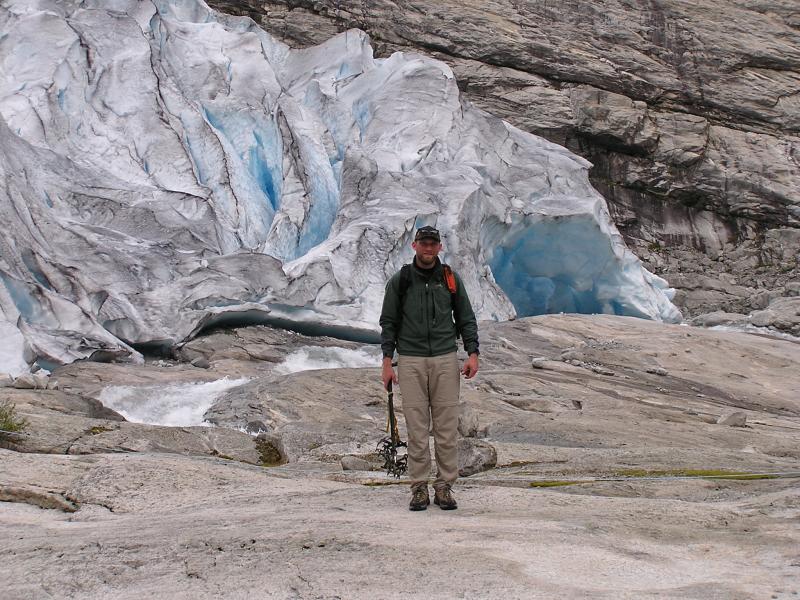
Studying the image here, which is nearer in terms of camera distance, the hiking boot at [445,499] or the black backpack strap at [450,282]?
the hiking boot at [445,499]

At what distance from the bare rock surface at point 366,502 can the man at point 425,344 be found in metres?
0.51

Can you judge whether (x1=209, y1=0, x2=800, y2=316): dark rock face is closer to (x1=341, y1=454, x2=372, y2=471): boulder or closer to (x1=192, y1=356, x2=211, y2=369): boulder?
(x1=192, y1=356, x2=211, y2=369): boulder

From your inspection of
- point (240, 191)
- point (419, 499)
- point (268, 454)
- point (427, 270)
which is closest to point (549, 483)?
point (419, 499)

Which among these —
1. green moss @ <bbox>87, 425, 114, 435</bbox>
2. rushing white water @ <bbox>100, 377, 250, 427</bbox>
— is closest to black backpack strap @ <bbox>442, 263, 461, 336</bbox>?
green moss @ <bbox>87, 425, 114, 435</bbox>

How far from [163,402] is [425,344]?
295 inches

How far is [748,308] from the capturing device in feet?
101

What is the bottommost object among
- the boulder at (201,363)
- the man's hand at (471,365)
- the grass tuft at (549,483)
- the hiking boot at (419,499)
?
the boulder at (201,363)

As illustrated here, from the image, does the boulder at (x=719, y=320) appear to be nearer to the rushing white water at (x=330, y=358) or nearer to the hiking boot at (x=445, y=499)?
the rushing white water at (x=330, y=358)

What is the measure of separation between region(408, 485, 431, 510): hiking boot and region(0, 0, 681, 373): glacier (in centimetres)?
916

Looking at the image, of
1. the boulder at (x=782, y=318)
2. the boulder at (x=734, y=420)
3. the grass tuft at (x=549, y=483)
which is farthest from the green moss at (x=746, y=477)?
the boulder at (x=782, y=318)

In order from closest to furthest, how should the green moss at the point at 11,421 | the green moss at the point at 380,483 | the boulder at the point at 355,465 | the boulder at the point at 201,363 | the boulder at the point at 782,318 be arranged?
the green moss at the point at 380,483, the green moss at the point at 11,421, the boulder at the point at 355,465, the boulder at the point at 201,363, the boulder at the point at 782,318

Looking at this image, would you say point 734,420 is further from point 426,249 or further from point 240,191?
point 240,191

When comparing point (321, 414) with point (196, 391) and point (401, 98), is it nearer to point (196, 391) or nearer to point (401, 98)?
point (196, 391)

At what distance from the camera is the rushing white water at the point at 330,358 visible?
15.3 meters
